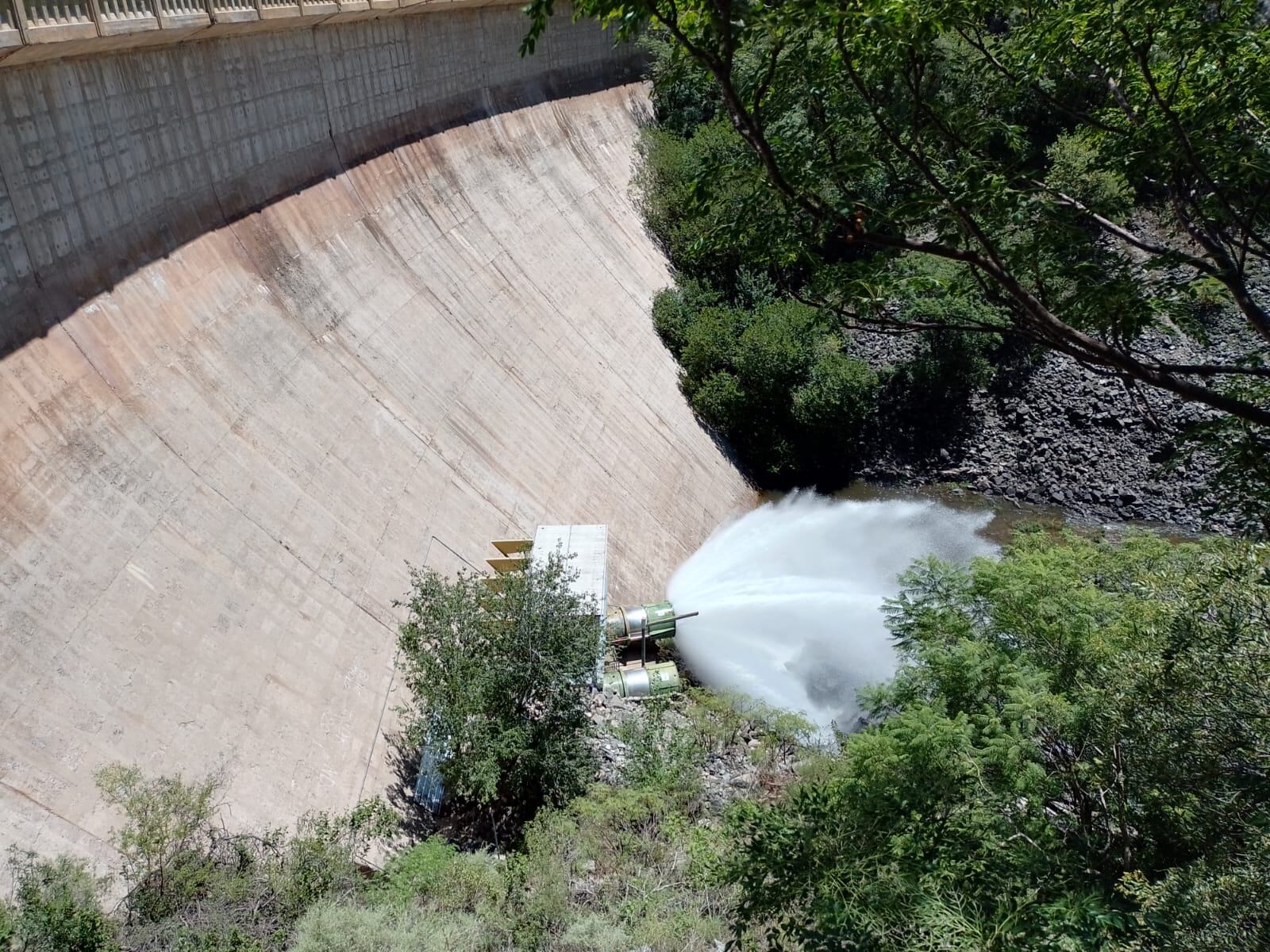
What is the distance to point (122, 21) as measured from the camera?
12.2 metres

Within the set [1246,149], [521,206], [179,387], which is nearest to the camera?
[1246,149]

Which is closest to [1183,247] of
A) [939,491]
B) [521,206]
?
[939,491]

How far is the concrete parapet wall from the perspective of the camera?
1123 cm

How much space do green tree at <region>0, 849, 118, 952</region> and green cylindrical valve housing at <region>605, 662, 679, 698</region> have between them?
775 centimetres

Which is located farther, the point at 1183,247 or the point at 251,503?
the point at 1183,247

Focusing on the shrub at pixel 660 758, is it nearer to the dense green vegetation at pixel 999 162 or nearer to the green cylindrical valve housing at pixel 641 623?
the green cylindrical valve housing at pixel 641 623

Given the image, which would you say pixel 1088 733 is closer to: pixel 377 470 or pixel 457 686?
pixel 457 686

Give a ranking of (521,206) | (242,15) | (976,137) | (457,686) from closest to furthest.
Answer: (976,137) → (457,686) → (242,15) → (521,206)

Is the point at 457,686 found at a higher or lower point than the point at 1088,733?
higher

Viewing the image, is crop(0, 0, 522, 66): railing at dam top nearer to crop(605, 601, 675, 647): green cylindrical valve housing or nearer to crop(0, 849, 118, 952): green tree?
crop(0, 849, 118, 952): green tree

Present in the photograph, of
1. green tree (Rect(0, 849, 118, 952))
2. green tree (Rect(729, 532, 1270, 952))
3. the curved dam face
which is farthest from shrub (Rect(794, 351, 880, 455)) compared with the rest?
green tree (Rect(0, 849, 118, 952))

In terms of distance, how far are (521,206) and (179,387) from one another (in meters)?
12.0

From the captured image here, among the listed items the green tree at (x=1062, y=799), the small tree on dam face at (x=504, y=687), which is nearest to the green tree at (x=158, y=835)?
the small tree on dam face at (x=504, y=687)

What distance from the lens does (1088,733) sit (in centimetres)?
904
